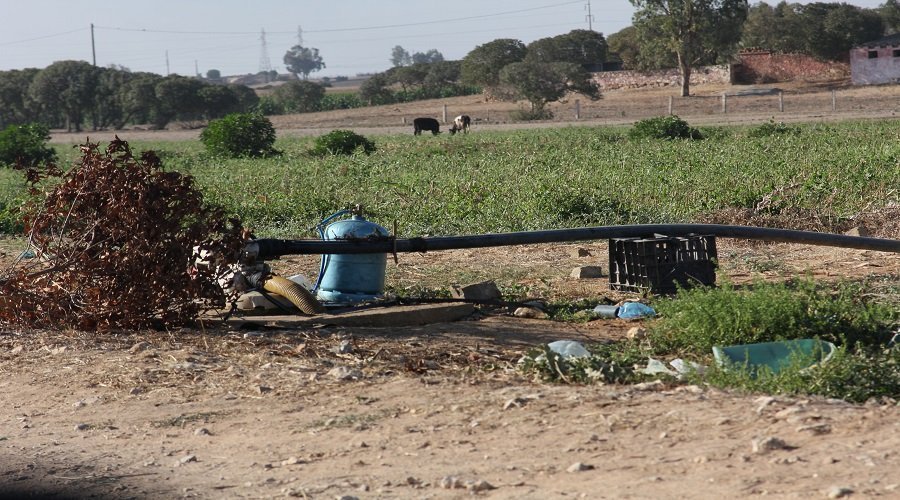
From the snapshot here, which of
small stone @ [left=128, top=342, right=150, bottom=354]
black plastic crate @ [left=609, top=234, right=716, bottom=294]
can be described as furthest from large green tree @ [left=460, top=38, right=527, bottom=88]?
small stone @ [left=128, top=342, right=150, bottom=354]

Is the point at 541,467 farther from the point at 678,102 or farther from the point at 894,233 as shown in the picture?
the point at 678,102

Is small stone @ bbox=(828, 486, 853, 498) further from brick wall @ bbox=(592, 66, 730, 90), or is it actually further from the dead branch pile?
brick wall @ bbox=(592, 66, 730, 90)

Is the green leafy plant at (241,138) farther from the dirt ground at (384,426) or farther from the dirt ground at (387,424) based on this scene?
the dirt ground at (384,426)

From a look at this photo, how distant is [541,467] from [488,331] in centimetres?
282

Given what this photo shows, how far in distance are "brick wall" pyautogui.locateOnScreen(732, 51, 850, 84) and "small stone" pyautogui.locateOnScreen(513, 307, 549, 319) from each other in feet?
151

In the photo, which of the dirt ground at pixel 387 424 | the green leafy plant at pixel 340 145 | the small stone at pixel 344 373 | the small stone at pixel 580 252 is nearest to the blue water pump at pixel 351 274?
the dirt ground at pixel 387 424

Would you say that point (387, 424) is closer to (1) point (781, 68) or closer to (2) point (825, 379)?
(2) point (825, 379)

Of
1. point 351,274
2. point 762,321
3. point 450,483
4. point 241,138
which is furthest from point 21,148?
point 450,483

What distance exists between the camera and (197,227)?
712cm

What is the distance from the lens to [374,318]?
23.1 ft

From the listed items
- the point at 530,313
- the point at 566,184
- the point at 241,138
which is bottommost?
the point at 530,313

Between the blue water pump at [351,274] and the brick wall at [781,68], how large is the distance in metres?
45.9

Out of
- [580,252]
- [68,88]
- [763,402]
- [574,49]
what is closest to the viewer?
[763,402]

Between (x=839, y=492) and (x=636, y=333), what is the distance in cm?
308
